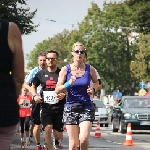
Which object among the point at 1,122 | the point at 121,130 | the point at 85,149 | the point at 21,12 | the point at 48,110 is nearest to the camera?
the point at 1,122

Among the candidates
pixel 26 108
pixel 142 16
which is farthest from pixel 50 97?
pixel 142 16

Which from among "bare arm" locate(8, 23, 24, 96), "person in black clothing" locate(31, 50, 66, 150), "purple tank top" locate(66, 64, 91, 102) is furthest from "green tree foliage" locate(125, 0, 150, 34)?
"bare arm" locate(8, 23, 24, 96)

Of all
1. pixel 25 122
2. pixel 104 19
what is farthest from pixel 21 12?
pixel 104 19

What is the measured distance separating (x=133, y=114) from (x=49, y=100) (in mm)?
14346

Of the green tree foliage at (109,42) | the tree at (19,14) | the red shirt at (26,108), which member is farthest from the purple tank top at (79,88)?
the green tree foliage at (109,42)

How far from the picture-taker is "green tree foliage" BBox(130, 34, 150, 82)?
199 ft

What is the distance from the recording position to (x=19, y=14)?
36844 mm

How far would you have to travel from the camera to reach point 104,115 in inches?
1531

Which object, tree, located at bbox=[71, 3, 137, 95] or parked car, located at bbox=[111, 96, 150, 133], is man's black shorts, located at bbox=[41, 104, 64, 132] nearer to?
parked car, located at bbox=[111, 96, 150, 133]

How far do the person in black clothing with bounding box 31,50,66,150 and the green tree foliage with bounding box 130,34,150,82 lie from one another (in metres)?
46.3

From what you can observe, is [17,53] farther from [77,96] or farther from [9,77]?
[77,96]

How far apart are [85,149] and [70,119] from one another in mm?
500

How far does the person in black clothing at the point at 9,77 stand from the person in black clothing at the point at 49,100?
768cm

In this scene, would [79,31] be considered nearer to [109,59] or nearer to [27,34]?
[109,59]
